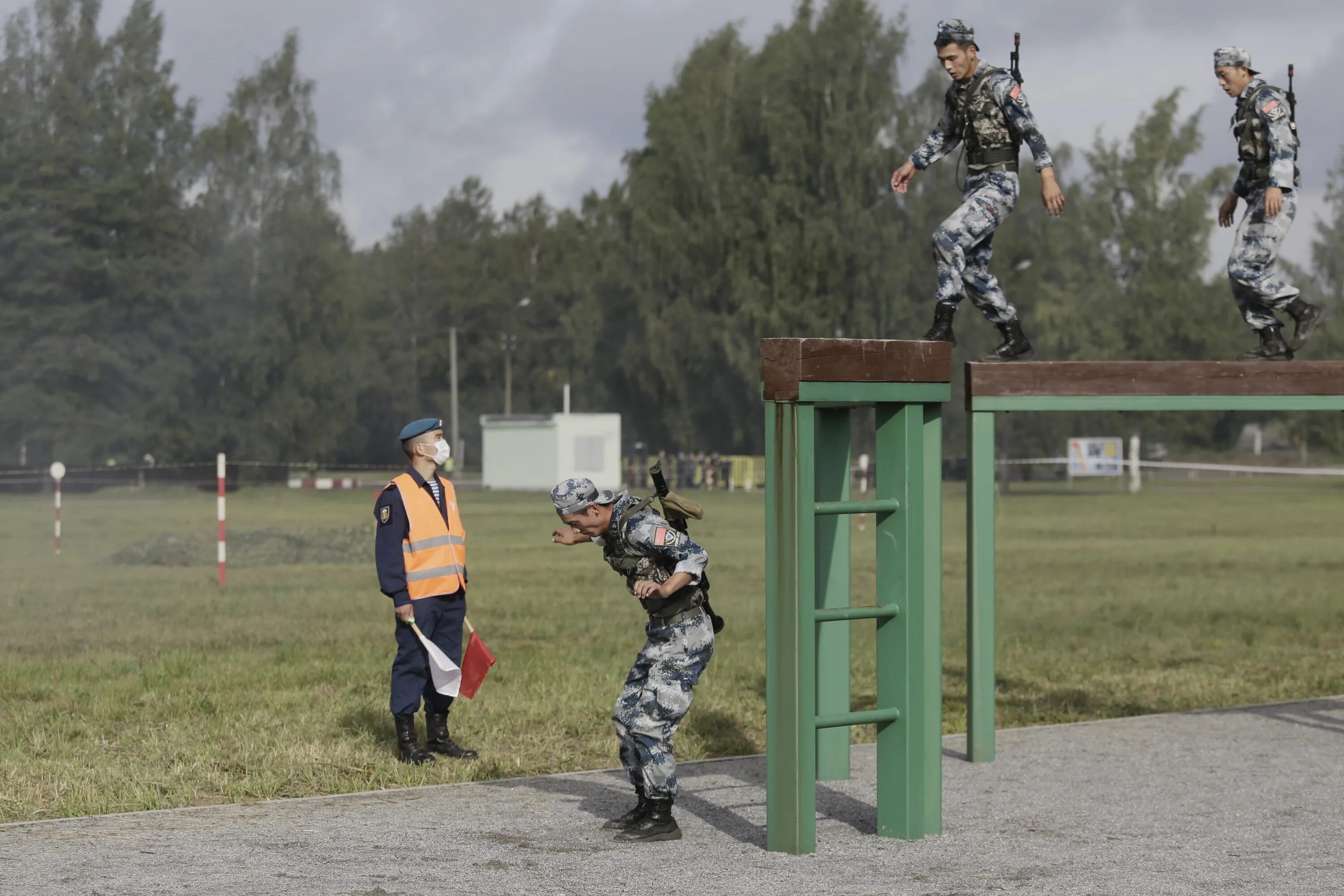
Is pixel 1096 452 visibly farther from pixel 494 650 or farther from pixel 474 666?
pixel 474 666

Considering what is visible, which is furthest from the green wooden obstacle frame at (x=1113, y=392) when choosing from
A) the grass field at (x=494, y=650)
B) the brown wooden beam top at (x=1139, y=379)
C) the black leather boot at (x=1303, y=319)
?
the grass field at (x=494, y=650)

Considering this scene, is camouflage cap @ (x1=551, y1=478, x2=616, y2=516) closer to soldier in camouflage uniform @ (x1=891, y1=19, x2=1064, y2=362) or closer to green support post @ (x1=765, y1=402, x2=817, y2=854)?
green support post @ (x1=765, y1=402, x2=817, y2=854)

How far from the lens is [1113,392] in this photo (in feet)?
26.8

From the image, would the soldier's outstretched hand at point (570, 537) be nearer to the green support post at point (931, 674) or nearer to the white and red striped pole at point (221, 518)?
the green support post at point (931, 674)

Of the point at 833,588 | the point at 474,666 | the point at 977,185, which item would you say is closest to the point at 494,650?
the point at 474,666

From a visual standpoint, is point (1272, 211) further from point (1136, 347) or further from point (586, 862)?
point (1136, 347)

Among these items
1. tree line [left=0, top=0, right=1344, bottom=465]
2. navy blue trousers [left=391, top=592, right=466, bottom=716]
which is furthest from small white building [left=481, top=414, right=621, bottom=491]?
navy blue trousers [left=391, top=592, right=466, bottom=716]

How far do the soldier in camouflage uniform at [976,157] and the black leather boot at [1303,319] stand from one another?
4.76 ft

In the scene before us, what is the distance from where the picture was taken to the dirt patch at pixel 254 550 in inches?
842

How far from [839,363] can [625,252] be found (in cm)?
5389

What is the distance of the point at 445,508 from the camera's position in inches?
334

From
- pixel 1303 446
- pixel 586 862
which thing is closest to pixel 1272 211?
pixel 586 862

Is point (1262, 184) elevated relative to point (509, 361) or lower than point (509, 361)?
lower

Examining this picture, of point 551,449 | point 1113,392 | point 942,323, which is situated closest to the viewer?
point 942,323
